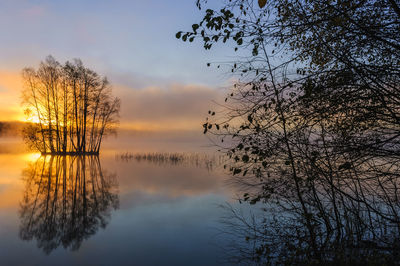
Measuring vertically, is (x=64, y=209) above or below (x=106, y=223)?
above

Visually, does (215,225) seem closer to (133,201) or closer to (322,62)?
(133,201)

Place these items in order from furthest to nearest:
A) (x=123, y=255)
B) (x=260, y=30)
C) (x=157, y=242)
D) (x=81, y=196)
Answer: (x=81, y=196) < (x=157, y=242) < (x=123, y=255) < (x=260, y=30)

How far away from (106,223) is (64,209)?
223 cm

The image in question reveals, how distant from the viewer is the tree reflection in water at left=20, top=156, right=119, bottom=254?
7.63 metres

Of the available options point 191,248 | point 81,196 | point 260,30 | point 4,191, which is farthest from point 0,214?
point 260,30

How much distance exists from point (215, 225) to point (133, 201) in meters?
5.28

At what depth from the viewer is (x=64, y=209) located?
10109 millimetres

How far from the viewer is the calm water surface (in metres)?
6.50

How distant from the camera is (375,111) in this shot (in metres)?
4.20

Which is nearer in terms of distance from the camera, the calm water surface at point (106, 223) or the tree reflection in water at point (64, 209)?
the calm water surface at point (106, 223)

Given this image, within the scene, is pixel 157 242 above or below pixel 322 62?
below

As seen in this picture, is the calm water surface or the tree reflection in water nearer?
the calm water surface

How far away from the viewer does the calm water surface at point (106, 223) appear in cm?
650

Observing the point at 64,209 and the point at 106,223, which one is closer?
the point at 106,223
